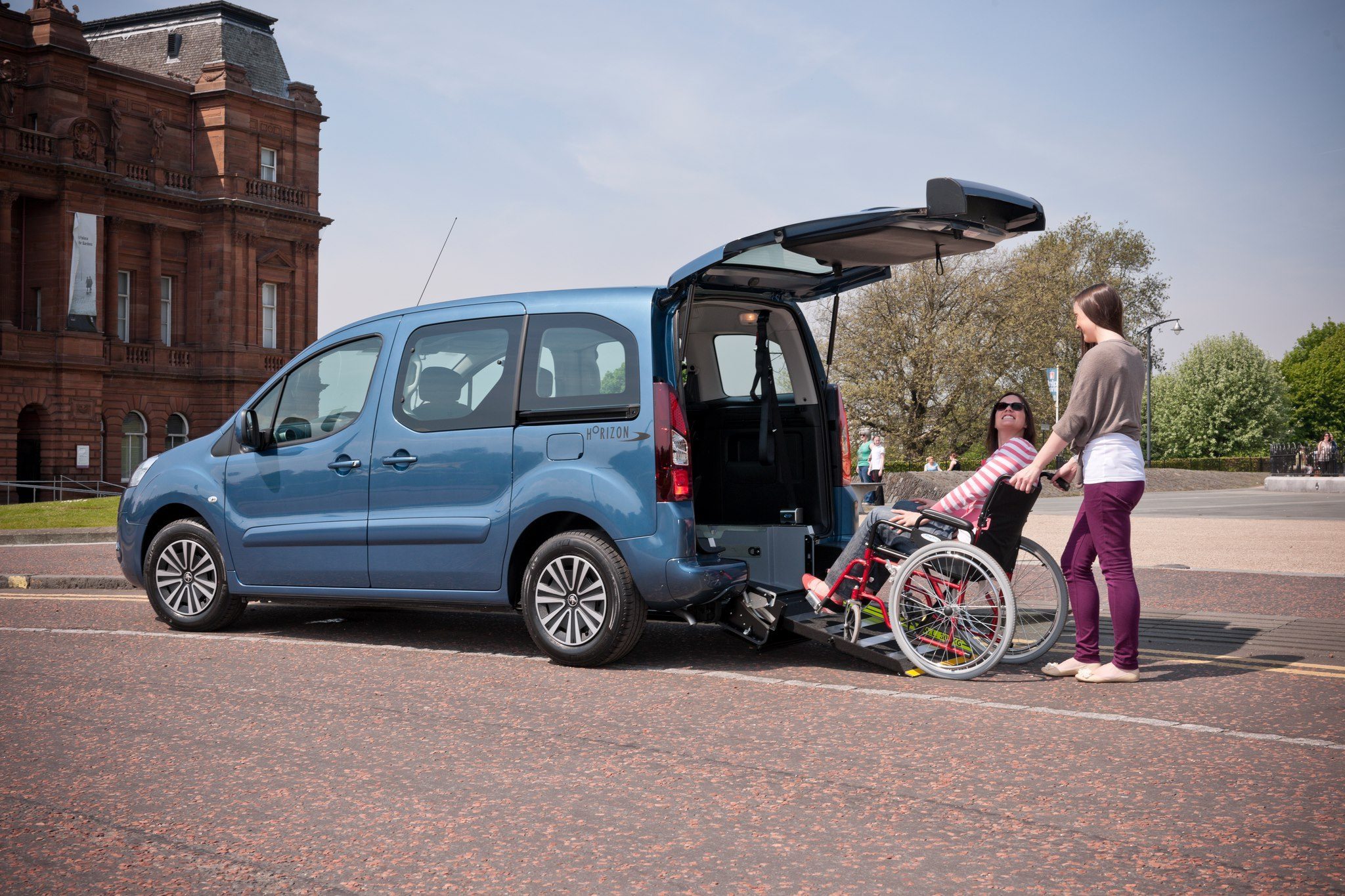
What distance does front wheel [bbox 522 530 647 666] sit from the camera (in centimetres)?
671

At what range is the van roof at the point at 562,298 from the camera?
272 inches

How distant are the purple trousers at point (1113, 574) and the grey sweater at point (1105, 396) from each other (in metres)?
0.29

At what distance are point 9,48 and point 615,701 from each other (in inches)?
1881

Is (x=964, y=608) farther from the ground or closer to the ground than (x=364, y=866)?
farther from the ground

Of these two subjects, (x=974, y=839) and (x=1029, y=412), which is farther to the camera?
(x=1029, y=412)

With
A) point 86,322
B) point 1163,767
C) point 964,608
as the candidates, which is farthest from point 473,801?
point 86,322

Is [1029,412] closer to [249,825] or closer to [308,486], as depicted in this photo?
[308,486]

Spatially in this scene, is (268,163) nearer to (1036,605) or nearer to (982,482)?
(982,482)

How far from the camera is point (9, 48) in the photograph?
4466 cm

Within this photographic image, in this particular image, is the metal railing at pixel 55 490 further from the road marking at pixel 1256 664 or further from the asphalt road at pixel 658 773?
the road marking at pixel 1256 664

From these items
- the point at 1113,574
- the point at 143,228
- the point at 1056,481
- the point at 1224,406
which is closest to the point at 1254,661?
the point at 1113,574

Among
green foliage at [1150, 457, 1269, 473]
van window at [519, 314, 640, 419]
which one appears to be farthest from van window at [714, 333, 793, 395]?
green foliage at [1150, 457, 1269, 473]

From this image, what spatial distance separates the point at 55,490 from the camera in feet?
147

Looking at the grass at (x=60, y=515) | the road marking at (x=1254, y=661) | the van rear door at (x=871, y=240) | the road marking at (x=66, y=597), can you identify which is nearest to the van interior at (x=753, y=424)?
the van rear door at (x=871, y=240)
